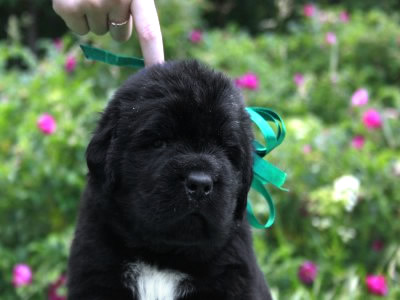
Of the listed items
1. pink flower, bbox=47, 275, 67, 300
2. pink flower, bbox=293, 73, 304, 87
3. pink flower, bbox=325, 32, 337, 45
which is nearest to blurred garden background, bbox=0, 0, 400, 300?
pink flower, bbox=47, 275, 67, 300

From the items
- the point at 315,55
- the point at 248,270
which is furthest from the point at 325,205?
the point at 315,55

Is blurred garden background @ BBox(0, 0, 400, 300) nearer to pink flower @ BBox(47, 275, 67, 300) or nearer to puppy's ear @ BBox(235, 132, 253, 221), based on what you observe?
pink flower @ BBox(47, 275, 67, 300)

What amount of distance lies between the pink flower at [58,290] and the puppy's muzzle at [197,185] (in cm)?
233

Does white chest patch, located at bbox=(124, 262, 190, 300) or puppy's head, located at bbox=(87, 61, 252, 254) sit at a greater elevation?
puppy's head, located at bbox=(87, 61, 252, 254)

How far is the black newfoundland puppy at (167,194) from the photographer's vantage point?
96.7 inches

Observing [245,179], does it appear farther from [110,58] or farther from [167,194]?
[110,58]

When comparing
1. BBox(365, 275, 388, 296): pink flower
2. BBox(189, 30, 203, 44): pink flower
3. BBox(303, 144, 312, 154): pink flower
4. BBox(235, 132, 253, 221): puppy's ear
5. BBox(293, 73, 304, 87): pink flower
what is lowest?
BBox(293, 73, 304, 87): pink flower

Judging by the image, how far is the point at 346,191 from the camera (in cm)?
475

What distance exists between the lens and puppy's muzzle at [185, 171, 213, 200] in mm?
2398

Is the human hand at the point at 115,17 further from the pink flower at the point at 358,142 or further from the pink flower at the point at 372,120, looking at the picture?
the pink flower at the point at 372,120

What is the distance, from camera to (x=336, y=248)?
4.84 m

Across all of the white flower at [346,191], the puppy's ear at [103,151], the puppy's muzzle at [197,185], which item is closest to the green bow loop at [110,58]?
the puppy's ear at [103,151]

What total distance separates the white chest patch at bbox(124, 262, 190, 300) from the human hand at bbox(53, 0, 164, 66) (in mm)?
818

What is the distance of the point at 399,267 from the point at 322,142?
1.11 metres
